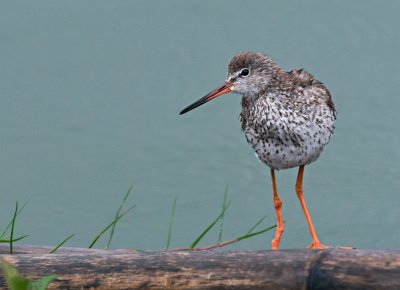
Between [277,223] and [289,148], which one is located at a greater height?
[289,148]

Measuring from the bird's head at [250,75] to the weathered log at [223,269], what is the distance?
68.7 inches

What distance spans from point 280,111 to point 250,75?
426mm

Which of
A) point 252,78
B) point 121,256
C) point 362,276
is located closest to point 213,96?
point 252,78

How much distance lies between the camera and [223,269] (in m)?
3.21

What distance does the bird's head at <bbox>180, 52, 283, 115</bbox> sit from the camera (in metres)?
4.80

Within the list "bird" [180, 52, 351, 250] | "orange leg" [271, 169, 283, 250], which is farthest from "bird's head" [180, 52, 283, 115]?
"orange leg" [271, 169, 283, 250]

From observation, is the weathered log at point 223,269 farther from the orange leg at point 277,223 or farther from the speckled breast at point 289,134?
the orange leg at point 277,223

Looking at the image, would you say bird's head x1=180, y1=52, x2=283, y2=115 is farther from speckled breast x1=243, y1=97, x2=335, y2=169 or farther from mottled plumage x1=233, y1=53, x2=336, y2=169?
speckled breast x1=243, y1=97, x2=335, y2=169

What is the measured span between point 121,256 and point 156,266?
20 cm

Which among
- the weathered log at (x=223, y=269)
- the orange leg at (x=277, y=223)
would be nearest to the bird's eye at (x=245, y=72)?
the orange leg at (x=277, y=223)

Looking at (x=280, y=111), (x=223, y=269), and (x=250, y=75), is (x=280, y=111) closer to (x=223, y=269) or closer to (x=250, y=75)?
(x=250, y=75)

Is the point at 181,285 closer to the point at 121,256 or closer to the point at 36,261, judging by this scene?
the point at 121,256

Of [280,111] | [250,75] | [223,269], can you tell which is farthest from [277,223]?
[223,269]

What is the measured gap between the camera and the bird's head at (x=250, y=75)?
4.80 meters
